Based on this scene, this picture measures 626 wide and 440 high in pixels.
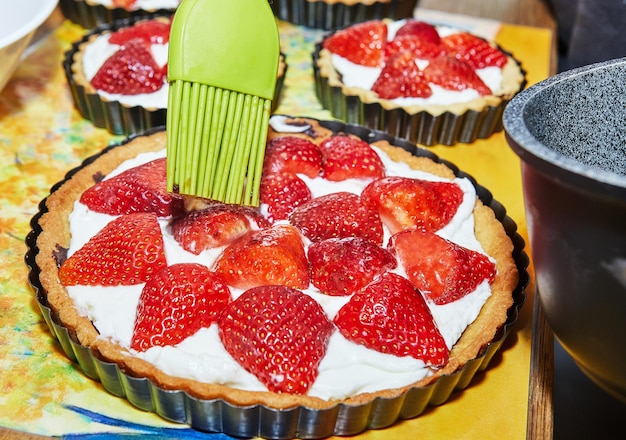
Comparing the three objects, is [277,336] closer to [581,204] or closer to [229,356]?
[229,356]

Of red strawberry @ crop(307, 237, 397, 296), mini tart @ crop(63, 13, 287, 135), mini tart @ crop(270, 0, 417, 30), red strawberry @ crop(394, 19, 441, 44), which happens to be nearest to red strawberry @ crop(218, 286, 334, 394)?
red strawberry @ crop(307, 237, 397, 296)

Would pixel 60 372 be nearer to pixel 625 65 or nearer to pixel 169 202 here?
pixel 169 202

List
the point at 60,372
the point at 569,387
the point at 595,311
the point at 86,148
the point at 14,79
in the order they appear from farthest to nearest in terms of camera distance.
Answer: the point at 14,79, the point at 86,148, the point at 569,387, the point at 60,372, the point at 595,311

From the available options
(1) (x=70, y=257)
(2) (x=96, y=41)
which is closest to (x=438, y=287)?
(1) (x=70, y=257)

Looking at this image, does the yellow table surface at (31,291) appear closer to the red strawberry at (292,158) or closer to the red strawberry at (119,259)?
the red strawberry at (119,259)

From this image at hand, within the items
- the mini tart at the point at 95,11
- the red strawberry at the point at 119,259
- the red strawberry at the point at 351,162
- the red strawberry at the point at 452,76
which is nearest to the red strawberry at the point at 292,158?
the red strawberry at the point at 351,162

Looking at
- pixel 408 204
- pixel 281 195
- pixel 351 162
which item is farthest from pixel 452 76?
pixel 281 195
